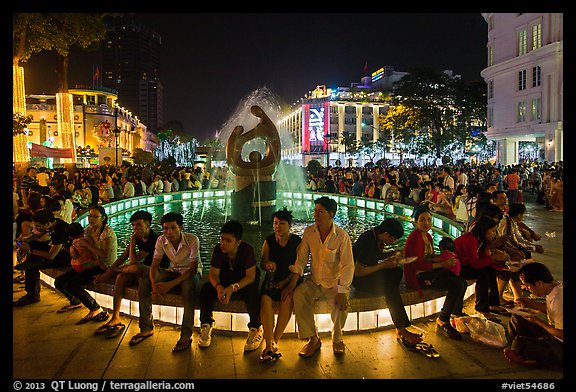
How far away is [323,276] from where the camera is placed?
4.93m

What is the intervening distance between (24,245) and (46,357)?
8.28ft

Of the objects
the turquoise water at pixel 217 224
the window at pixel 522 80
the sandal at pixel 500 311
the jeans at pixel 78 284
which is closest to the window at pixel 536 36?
the window at pixel 522 80

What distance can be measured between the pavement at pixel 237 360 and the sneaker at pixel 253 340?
0.22 feet

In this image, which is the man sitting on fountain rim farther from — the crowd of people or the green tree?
the green tree

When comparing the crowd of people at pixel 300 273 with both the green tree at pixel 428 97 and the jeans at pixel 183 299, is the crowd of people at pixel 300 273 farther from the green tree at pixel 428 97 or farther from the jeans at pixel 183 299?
the green tree at pixel 428 97

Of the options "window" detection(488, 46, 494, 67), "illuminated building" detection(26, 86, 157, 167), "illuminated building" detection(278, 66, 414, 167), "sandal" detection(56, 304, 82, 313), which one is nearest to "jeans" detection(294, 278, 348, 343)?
"sandal" detection(56, 304, 82, 313)

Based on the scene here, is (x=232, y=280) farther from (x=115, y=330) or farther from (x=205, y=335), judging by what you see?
(x=115, y=330)

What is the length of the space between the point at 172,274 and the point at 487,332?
12.4 ft

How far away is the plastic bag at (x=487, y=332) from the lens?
189 inches

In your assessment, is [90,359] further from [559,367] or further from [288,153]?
[288,153]

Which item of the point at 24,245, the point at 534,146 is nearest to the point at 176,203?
the point at 24,245

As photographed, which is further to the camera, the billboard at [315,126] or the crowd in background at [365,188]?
the billboard at [315,126]

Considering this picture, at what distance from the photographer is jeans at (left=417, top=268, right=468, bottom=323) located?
17.5ft

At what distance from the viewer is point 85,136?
2813 inches
